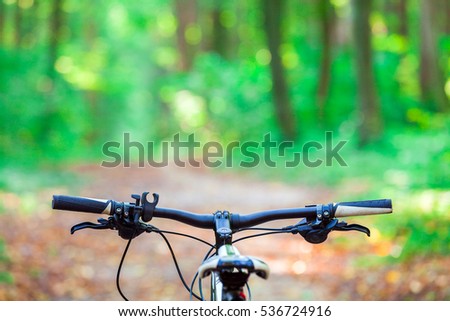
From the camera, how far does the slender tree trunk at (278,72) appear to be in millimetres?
20688

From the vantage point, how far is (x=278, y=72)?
2077cm

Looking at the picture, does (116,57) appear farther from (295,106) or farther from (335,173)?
(335,173)

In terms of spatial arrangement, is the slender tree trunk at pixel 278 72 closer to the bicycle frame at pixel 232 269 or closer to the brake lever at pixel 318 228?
the brake lever at pixel 318 228

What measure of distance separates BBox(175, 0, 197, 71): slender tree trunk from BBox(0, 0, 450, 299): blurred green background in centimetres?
7

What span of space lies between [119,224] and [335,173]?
1324cm

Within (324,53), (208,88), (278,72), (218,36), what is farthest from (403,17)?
(218,36)

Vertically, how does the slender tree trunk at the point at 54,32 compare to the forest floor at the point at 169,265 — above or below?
above

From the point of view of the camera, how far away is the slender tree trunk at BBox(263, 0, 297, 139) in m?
20.7

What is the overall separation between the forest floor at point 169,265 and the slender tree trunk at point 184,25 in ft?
61.9

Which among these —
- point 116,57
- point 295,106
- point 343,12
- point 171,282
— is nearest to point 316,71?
point 295,106

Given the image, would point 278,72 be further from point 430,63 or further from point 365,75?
point 430,63

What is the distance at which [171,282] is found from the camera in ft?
24.9

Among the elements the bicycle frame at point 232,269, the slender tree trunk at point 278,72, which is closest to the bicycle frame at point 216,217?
the bicycle frame at point 232,269

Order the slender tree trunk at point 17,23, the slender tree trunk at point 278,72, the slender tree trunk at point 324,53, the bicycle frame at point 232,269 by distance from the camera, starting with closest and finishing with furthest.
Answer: the bicycle frame at point 232,269 → the slender tree trunk at point 278,72 → the slender tree trunk at point 324,53 → the slender tree trunk at point 17,23
